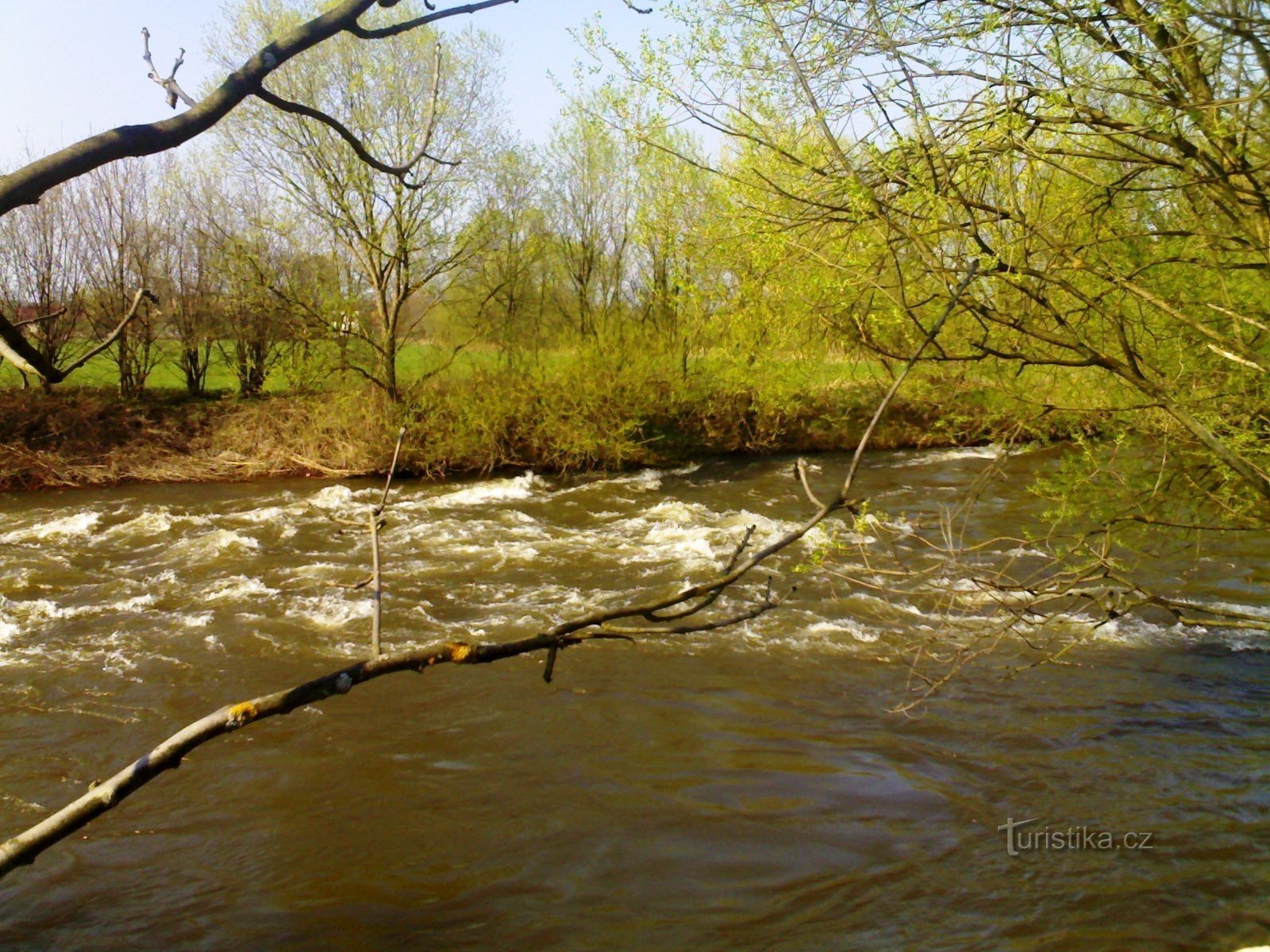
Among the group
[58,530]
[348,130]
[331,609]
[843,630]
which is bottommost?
[843,630]

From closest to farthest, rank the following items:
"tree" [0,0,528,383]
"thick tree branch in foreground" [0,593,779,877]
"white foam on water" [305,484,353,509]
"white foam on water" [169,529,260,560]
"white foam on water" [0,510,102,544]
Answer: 1. "thick tree branch in foreground" [0,593,779,877]
2. "tree" [0,0,528,383]
3. "white foam on water" [169,529,260,560]
4. "white foam on water" [0,510,102,544]
5. "white foam on water" [305,484,353,509]

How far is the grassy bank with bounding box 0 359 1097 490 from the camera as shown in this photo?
18578mm

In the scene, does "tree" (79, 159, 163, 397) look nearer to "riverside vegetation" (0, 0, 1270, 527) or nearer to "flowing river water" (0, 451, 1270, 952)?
"riverside vegetation" (0, 0, 1270, 527)

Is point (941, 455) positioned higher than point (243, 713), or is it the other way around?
point (243, 713)

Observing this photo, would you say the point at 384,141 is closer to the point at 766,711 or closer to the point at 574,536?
the point at 574,536

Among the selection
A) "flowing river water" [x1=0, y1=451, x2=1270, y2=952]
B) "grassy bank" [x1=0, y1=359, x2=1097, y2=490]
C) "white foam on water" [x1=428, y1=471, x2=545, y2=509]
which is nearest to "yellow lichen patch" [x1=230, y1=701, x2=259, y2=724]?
"flowing river water" [x1=0, y1=451, x2=1270, y2=952]

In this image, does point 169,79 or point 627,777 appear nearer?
point 169,79

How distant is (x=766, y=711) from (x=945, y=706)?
141 cm

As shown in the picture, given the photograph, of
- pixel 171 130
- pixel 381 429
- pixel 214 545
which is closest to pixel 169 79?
pixel 171 130

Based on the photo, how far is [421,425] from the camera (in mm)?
18781

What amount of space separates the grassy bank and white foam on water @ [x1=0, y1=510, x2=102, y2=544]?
3206 millimetres

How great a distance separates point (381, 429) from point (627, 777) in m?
13.1

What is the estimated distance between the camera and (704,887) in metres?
5.71

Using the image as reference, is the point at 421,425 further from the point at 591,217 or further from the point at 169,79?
the point at 169,79
